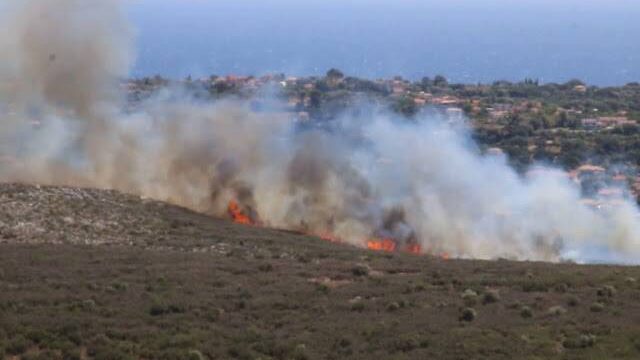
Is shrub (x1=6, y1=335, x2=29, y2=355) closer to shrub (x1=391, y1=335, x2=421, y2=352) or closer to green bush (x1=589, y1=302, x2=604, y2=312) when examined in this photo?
shrub (x1=391, y1=335, x2=421, y2=352)

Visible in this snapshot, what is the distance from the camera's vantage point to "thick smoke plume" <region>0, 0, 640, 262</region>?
174ft

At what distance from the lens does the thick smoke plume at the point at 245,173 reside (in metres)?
53.2

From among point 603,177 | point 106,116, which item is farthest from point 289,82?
point 106,116

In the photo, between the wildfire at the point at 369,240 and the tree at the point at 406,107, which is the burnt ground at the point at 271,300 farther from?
the tree at the point at 406,107

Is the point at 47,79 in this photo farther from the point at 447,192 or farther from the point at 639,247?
the point at 639,247

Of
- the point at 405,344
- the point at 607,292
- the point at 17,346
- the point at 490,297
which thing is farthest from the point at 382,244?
the point at 17,346

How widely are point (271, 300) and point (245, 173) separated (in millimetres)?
27592

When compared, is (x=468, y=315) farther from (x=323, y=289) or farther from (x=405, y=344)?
(x=323, y=289)

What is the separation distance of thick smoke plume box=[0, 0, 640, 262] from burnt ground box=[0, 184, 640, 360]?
12.2 metres

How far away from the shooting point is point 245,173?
179ft

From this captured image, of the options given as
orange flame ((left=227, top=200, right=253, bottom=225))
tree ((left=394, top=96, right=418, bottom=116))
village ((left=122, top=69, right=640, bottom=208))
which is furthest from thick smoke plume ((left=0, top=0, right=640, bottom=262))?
tree ((left=394, top=96, right=418, bottom=116))

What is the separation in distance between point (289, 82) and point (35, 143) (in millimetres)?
75658

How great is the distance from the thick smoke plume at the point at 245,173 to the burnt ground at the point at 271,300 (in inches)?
481

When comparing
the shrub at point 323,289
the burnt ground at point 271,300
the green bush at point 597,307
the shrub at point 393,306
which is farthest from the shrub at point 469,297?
the shrub at point 323,289
